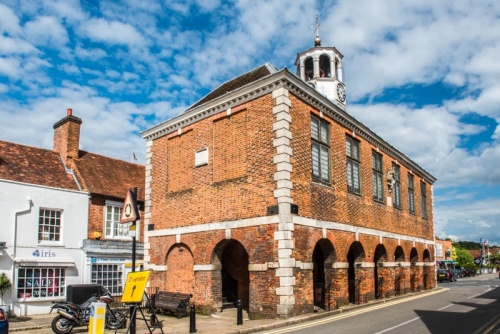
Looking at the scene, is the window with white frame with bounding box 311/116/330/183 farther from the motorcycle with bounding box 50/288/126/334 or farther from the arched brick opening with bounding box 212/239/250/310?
the motorcycle with bounding box 50/288/126/334

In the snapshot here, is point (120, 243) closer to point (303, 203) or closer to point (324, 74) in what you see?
point (303, 203)

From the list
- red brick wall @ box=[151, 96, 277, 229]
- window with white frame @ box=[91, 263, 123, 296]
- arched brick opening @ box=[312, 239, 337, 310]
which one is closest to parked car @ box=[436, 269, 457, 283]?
arched brick opening @ box=[312, 239, 337, 310]

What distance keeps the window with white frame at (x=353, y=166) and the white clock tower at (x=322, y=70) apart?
330 centimetres

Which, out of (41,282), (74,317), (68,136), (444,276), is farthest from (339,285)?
(444,276)

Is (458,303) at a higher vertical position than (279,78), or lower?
lower

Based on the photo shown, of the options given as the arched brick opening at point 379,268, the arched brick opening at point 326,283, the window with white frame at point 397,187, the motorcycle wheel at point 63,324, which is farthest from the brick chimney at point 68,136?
the window with white frame at point 397,187

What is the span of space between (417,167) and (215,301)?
1870 cm

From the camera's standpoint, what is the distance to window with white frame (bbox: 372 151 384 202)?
908 inches

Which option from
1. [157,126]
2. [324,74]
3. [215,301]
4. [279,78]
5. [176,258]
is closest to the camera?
[279,78]

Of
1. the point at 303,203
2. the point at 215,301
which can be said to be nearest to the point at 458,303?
the point at 303,203

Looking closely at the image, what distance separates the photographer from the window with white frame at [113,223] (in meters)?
22.6

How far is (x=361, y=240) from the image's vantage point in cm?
2008

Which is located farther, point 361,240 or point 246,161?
point 361,240

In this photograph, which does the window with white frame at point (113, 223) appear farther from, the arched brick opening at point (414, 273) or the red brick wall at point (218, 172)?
the arched brick opening at point (414, 273)
